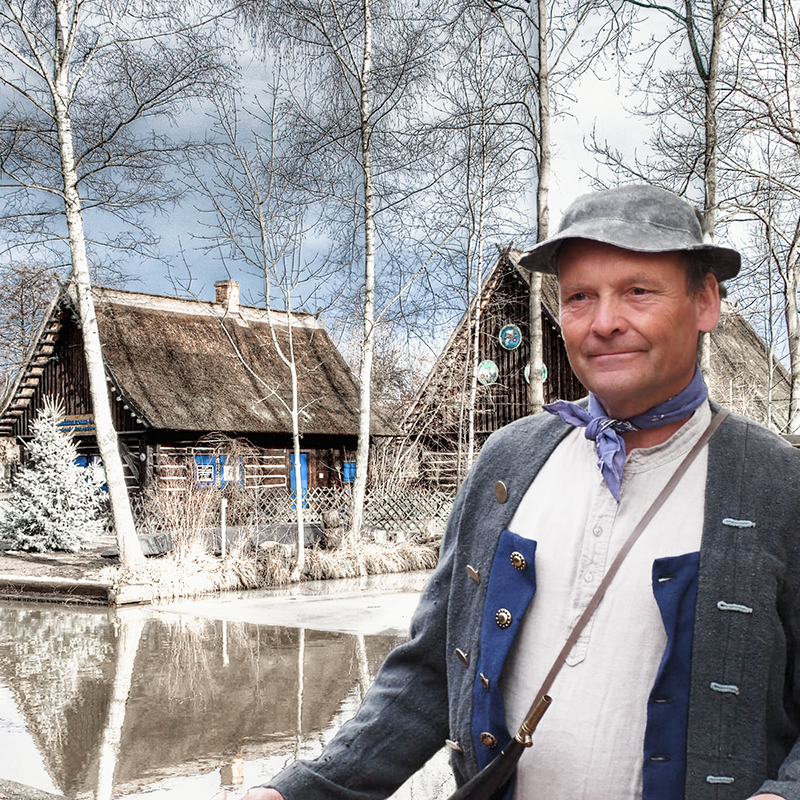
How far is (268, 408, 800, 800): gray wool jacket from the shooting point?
1.57m

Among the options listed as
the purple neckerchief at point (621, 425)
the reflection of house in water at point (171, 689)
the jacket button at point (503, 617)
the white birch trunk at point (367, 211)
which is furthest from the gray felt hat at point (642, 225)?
the white birch trunk at point (367, 211)

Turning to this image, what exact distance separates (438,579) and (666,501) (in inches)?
20.7

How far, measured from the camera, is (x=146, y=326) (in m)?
27.1

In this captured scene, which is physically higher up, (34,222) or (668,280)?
(34,222)

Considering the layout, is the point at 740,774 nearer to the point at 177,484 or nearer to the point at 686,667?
the point at 686,667

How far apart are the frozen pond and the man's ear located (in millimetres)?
4511

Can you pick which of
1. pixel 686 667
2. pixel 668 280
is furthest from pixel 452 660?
pixel 668 280

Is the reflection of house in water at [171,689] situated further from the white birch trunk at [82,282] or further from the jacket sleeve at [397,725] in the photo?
the jacket sleeve at [397,725]

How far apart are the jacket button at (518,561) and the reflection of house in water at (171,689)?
4.92 metres

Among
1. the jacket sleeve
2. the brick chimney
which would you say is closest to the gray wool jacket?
the jacket sleeve

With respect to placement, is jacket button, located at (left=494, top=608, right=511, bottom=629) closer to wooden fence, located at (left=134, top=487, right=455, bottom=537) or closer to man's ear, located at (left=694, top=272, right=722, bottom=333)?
man's ear, located at (left=694, top=272, right=722, bottom=333)

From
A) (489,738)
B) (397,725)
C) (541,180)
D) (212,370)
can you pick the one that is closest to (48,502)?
(212,370)

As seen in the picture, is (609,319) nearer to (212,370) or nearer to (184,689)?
(184,689)

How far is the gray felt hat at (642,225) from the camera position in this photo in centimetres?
171
